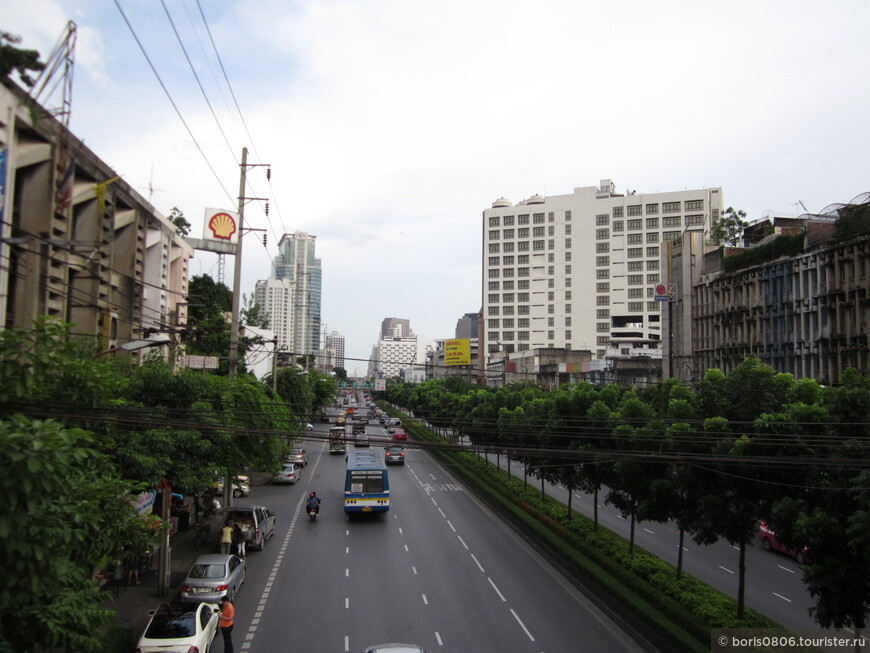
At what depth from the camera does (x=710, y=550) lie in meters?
25.3

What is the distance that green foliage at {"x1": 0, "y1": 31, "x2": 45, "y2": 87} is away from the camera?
7.77m

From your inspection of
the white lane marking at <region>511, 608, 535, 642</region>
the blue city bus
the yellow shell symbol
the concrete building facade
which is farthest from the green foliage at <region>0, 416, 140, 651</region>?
the yellow shell symbol

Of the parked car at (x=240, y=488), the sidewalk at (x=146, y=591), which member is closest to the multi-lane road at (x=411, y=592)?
the sidewalk at (x=146, y=591)

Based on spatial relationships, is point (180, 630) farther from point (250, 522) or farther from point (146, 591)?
point (250, 522)

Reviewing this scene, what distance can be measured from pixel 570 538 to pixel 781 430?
11230 mm

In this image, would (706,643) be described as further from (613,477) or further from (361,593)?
(361,593)

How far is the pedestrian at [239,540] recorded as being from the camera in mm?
21422

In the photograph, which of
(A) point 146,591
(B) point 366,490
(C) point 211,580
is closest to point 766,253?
(B) point 366,490

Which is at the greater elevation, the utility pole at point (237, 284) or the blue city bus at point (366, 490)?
the utility pole at point (237, 284)

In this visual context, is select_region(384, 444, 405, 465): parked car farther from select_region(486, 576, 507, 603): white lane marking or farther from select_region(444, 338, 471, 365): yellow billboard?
select_region(444, 338, 471, 365): yellow billboard

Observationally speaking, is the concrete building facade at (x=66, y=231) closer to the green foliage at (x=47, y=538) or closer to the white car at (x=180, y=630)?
the green foliage at (x=47, y=538)

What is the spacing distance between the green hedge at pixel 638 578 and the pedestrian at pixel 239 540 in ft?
34.9

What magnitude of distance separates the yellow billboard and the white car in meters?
95.7

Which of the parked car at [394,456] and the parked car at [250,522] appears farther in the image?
the parked car at [394,456]
